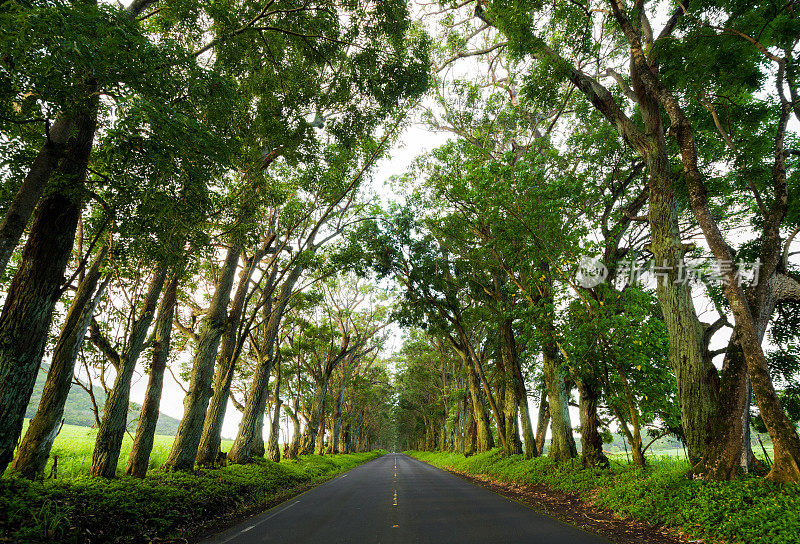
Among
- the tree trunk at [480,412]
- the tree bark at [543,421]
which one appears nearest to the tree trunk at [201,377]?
the tree trunk at [480,412]

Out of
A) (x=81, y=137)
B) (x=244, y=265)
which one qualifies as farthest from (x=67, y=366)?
(x=244, y=265)

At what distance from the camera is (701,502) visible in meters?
5.91

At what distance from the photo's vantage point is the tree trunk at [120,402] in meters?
7.96

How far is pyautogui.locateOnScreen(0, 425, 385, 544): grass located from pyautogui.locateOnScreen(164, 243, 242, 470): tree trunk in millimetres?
735

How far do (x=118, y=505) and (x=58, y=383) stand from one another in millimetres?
2807

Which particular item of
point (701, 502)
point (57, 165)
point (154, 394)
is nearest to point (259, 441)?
point (154, 394)

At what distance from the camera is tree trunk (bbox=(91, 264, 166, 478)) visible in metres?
7.96

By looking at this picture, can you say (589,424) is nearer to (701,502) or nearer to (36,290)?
(701,502)

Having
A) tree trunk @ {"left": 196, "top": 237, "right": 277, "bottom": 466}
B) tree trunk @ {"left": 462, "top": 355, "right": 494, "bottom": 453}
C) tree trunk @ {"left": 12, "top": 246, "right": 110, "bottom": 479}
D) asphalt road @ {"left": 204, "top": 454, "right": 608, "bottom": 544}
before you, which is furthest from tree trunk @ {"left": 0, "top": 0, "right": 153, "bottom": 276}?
tree trunk @ {"left": 462, "top": 355, "right": 494, "bottom": 453}

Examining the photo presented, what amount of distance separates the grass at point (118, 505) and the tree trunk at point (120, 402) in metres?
0.44

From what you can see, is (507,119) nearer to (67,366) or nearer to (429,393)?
(67,366)

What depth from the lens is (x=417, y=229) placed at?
1802cm

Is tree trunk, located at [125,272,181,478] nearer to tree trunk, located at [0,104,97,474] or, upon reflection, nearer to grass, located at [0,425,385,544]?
grass, located at [0,425,385,544]

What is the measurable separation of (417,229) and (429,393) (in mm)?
31319
